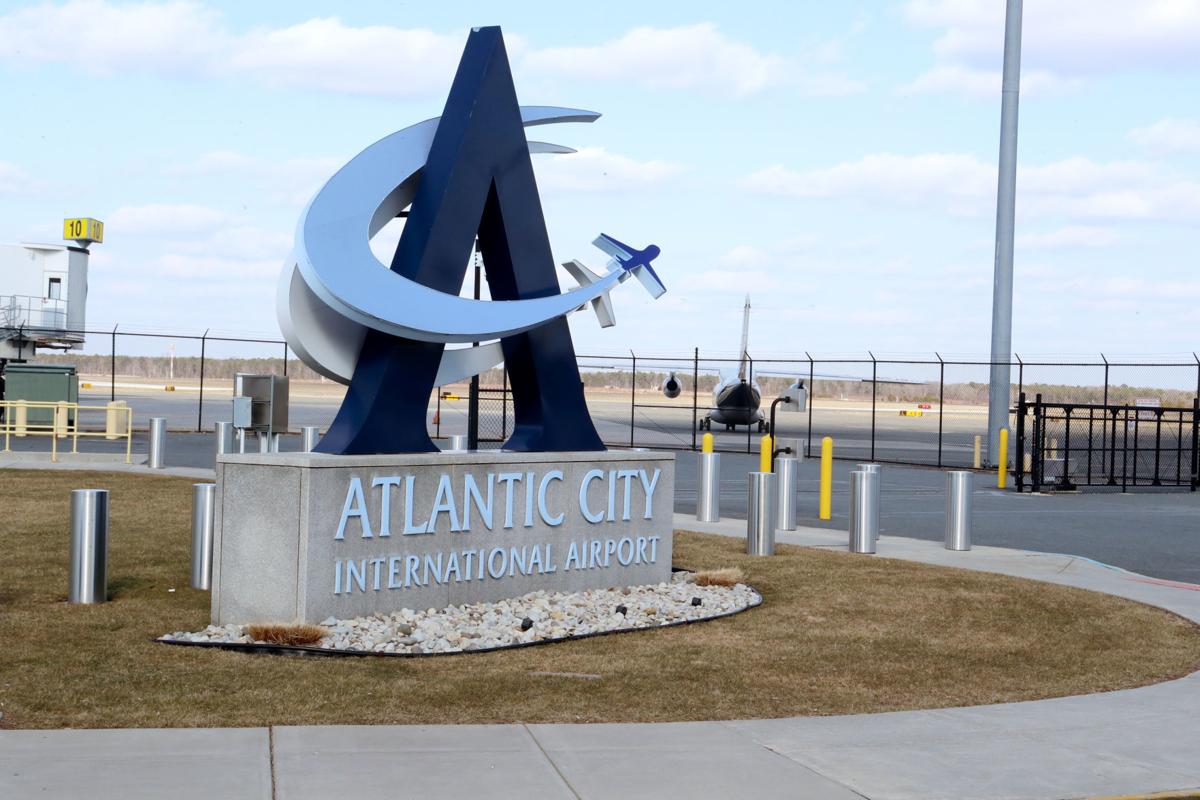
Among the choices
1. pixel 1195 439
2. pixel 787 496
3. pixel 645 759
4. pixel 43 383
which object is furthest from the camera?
pixel 43 383

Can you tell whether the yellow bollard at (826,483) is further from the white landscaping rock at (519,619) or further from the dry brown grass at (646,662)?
the white landscaping rock at (519,619)

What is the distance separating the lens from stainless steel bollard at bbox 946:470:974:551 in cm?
1566

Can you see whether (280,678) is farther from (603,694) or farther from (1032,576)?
(1032,576)

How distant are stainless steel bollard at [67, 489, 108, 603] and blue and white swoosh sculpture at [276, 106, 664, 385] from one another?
2.11 metres

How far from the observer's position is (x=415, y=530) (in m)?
10.1

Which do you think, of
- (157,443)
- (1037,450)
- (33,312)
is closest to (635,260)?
(157,443)

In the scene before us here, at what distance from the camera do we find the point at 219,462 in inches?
382

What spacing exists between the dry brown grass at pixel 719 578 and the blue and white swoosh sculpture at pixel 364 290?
2.80 m

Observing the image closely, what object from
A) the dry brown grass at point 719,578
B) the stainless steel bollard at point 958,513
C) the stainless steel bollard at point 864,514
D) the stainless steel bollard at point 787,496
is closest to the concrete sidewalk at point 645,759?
the dry brown grass at point 719,578

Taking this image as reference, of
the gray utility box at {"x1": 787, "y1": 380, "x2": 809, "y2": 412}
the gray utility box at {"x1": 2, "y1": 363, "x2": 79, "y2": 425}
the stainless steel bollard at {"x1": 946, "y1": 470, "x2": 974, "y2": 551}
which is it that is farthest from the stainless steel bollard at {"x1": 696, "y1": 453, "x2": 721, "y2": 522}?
the gray utility box at {"x1": 2, "y1": 363, "x2": 79, "y2": 425}

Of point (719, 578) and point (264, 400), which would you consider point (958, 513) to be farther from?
point (264, 400)

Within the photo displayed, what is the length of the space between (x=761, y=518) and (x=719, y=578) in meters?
2.60

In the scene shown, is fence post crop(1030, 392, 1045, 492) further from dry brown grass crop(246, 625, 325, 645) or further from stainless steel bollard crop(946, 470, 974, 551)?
dry brown grass crop(246, 625, 325, 645)

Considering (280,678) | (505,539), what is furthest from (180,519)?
(280,678)
